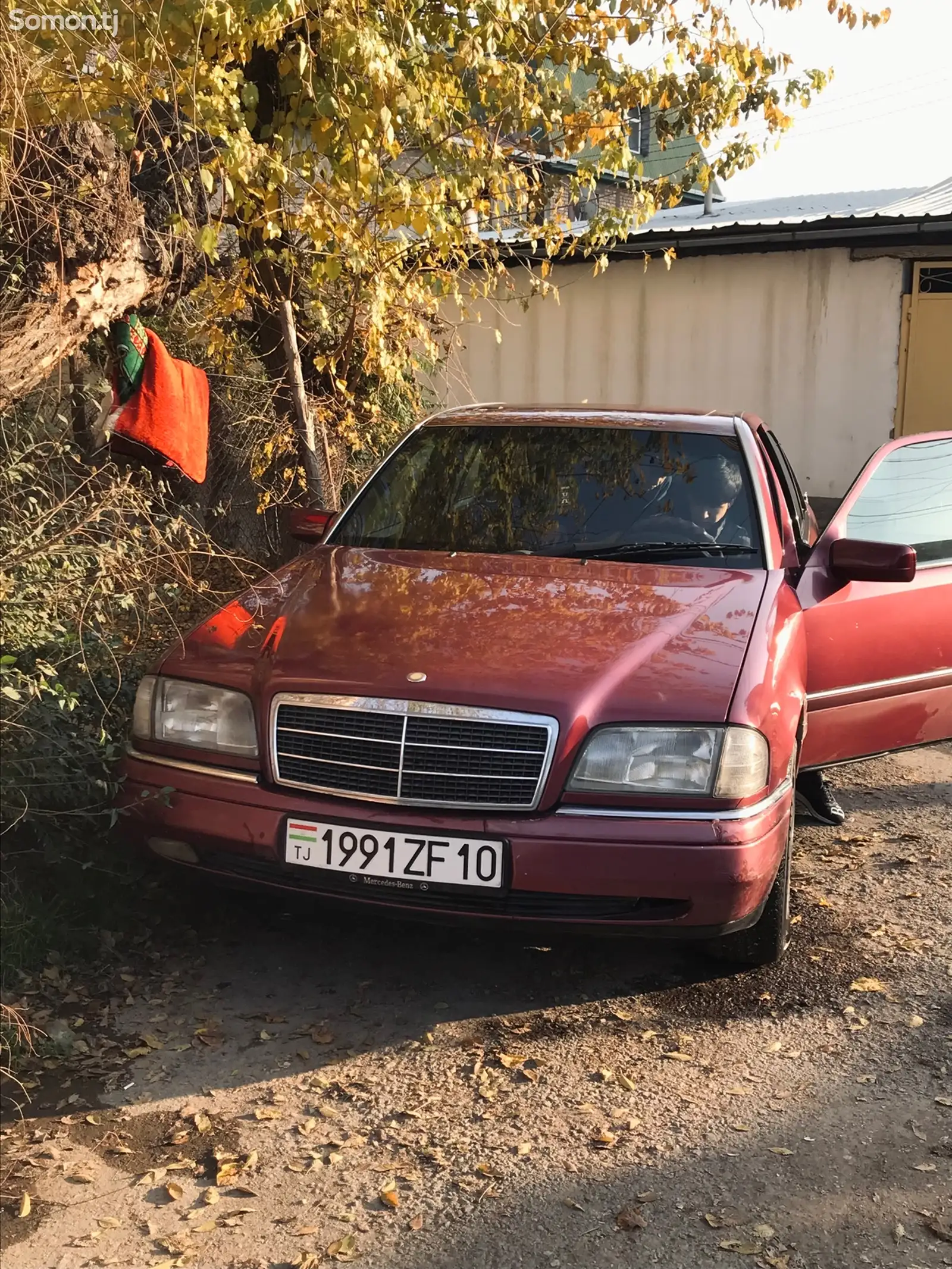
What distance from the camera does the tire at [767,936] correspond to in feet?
11.5

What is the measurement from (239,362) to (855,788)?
15.1ft

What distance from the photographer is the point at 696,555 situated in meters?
4.15

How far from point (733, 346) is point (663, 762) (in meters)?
9.00

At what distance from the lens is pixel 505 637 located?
345 centimetres

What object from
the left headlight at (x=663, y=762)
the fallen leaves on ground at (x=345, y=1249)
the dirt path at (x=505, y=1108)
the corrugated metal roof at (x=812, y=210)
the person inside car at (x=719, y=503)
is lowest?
the dirt path at (x=505, y=1108)

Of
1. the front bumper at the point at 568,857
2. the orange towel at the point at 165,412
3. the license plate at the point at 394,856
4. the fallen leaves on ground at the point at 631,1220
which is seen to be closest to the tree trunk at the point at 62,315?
the orange towel at the point at 165,412

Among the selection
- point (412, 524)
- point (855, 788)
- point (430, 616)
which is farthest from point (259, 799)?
point (855, 788)

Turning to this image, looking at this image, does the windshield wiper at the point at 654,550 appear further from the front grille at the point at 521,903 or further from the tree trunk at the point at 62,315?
the tree trunk at the point at 62,315

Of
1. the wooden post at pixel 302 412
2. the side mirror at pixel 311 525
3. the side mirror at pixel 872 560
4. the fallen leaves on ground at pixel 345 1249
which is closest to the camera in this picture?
the fallen leaves on ground at pixel 345 1249

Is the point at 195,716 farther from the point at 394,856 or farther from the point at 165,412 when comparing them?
the point at 165,412

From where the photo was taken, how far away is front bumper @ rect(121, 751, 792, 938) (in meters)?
3.07

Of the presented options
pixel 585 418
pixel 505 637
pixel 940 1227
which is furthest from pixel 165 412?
pixel 940 1227

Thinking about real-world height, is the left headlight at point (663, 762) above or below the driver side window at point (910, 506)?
below

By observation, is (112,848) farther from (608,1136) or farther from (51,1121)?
(608,1136)
